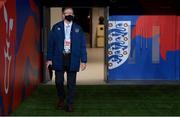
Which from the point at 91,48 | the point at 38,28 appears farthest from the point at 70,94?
the point at 91,48

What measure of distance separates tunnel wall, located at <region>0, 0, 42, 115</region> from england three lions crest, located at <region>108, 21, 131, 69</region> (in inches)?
79.8

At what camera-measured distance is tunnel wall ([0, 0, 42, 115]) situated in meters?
7.74

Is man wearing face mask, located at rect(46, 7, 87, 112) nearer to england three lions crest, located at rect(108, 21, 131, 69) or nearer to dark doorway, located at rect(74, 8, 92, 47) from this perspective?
england three lions crest, located at rect(108, 21, 131, 69)

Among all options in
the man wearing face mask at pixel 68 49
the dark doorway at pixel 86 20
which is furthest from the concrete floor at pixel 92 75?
the dark doorway at pixel 86 20

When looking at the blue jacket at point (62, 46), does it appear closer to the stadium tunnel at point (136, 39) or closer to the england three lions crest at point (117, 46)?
the stadium tunnel at point (136, 39)

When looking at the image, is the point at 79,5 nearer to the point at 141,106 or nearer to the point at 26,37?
the point at 26,37

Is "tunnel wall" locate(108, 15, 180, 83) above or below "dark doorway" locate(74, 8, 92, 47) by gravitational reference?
Result: below

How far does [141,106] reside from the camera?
9.31 meters

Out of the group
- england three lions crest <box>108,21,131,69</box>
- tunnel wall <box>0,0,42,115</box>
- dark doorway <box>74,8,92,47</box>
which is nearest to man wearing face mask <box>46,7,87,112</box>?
tunnel wall <box>0,0,42,115</box>

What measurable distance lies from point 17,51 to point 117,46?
15.2ft

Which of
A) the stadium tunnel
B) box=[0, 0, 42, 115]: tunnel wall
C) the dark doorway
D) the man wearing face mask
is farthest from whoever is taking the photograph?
the dark doorway

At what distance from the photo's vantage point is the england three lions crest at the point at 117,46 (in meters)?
13.1

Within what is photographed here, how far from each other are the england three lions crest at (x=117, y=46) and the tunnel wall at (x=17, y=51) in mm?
2027

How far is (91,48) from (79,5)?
47.3ft
